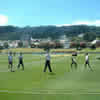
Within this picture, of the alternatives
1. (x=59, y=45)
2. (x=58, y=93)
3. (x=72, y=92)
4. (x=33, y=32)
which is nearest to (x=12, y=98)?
(x=58, y=93)

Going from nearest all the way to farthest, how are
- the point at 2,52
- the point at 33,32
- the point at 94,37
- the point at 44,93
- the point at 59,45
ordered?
the point at 44,93 → the point at 2,52 → the point at 33,32 → the point at 59,45 → the point at 94,37

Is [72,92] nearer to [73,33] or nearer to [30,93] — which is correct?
[30,93]

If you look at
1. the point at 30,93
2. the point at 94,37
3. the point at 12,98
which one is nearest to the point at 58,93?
the point at 30,93

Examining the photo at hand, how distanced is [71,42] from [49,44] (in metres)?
7.58

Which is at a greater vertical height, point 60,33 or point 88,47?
point 60,33

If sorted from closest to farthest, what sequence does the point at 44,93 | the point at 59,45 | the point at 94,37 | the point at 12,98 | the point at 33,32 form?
the point at 12,98, the point at 44,93, the point at 33,32, the point at 59,45, the point at 94,37

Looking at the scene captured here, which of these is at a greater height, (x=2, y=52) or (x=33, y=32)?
(x=33, y=32)

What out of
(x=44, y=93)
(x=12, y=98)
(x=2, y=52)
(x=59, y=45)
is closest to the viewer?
(x=12, y=98)

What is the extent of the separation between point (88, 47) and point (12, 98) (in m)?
62.6

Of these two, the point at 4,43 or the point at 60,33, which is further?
the point at 60,33

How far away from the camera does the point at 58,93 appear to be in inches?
333

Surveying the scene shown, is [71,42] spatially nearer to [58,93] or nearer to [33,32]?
[33,32]

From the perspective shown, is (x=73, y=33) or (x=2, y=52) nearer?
Result: (x=2, y=52)

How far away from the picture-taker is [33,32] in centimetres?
6341
